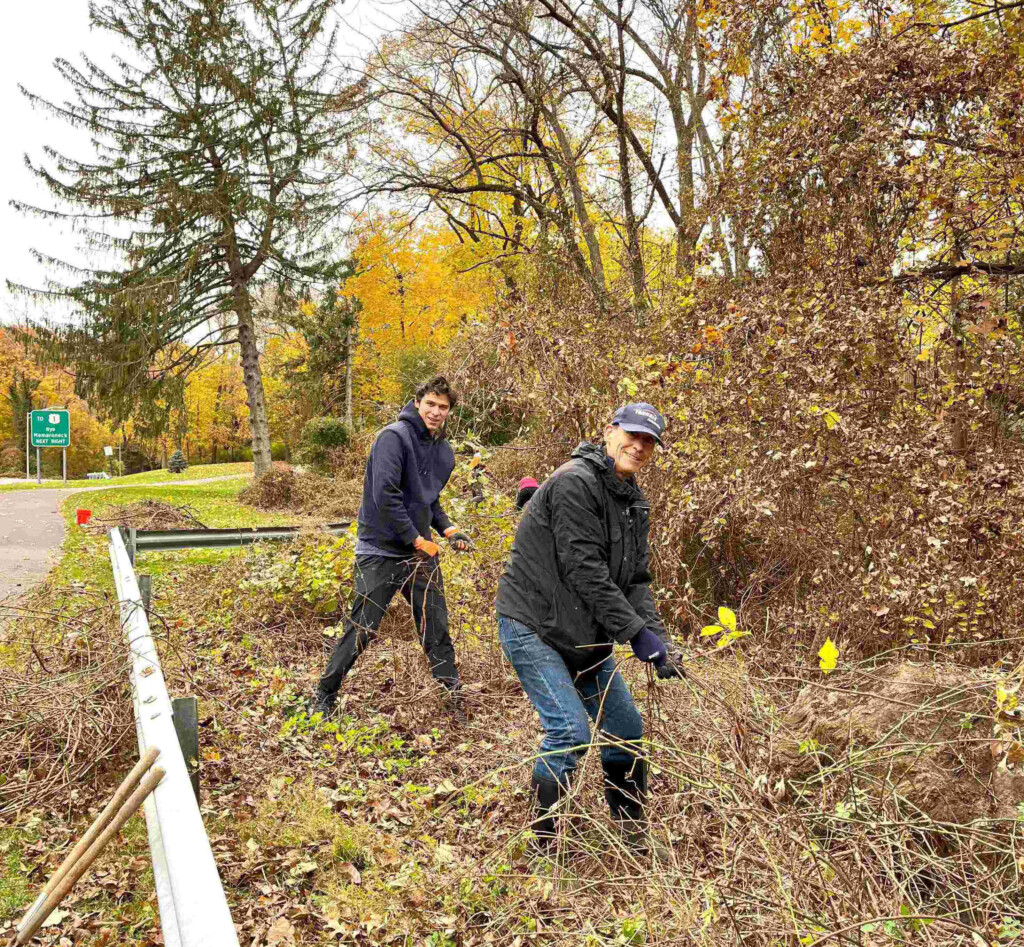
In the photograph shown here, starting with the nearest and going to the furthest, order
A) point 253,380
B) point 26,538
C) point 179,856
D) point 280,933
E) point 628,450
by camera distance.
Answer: point 179,856
point 280,933
point 628,450
point 26,538
point 253,380

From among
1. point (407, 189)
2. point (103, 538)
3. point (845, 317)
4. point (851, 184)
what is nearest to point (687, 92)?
point (407, 189)

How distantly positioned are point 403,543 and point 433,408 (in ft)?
2.90

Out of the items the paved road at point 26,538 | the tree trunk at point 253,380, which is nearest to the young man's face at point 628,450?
the paved road at point 26,538

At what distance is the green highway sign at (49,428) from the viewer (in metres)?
29.7

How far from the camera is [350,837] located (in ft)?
12.3

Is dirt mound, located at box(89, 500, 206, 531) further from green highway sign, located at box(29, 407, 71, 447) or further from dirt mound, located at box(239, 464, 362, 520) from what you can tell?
green highway sign, located at box(29, 407, 71, 447)

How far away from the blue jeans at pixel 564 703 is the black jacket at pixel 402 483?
170 centimetres

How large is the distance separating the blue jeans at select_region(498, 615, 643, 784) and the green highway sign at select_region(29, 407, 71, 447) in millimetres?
30822

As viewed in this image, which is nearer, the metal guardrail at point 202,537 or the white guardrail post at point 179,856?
the white guardrail post at point 179,856

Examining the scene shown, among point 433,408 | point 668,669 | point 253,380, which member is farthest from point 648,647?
point 253,380

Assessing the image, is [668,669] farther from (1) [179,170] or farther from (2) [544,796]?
(1) [179,170]

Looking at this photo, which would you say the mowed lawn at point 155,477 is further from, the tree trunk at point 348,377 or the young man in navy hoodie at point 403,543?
the young man in navy hoodie at point 403,543

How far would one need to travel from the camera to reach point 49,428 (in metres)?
30.1

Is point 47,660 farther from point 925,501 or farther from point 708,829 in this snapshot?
point 925,501
